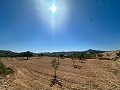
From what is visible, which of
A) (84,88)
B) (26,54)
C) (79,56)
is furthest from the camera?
(26,54)

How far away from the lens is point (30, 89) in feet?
118

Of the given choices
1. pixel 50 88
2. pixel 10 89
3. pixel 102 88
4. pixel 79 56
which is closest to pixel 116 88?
pixel 102 88

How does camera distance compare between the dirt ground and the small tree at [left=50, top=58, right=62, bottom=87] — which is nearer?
the dirt ground

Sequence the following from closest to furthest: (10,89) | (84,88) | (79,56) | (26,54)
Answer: (10,89) → (84,88) → (79,56) → (26,54)

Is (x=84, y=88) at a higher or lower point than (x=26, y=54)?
lower

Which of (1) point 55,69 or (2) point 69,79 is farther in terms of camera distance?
(1) point 55,69

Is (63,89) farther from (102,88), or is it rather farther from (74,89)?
(102,88)

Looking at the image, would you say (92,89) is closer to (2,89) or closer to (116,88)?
(116,88)

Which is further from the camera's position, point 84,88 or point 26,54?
point 26,54

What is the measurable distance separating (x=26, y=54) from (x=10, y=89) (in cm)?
15963

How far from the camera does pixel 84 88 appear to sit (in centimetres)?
3838

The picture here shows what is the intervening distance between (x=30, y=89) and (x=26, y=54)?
6301 inches

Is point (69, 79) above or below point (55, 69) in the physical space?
below

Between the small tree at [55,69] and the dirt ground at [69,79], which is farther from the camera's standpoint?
the small tree at [55,69]
